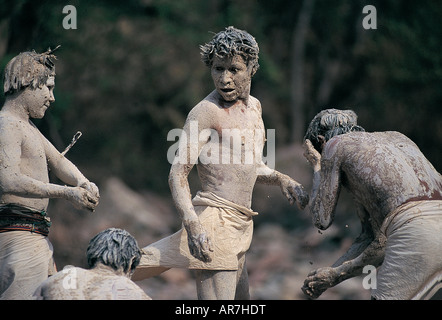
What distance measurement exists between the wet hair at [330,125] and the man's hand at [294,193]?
1.21 ft

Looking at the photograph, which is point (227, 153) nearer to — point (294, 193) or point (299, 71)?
point (294, 193)

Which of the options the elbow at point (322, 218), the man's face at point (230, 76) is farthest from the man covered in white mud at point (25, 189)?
the elbow at point (322, 218)

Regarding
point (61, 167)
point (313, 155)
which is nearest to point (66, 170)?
point (61, 167)

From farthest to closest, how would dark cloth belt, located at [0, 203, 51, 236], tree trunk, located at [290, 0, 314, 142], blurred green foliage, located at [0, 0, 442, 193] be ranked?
tree trunk, located at [290, 0, 314, 142] → blurred green foliage, located at [0, 0, 442, 193] → dark cloth belt, located at [0, 203, 51, 236]

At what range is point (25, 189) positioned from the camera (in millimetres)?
6867

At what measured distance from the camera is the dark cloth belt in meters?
6.89

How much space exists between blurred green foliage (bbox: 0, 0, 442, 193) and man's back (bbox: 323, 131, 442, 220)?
6735 mm

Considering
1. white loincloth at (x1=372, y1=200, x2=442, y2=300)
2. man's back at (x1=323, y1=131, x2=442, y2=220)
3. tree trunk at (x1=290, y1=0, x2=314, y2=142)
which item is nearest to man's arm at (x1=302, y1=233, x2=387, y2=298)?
man's back at (x1=323, y1=131, x2=442, y2=220)

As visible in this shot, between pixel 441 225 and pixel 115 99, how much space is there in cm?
1052

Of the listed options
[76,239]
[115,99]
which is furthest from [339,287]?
[115,99]

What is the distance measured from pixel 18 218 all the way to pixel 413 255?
261 centimetres

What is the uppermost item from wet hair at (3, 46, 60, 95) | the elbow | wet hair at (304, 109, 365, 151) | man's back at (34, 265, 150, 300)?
wet hair at (3, 46, 60, 95)

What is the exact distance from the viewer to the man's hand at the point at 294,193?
7.17 meters

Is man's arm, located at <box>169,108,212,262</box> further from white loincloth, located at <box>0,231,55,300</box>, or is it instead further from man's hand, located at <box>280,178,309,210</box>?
white loincloth, located at <box>0,231,55,300</box>
